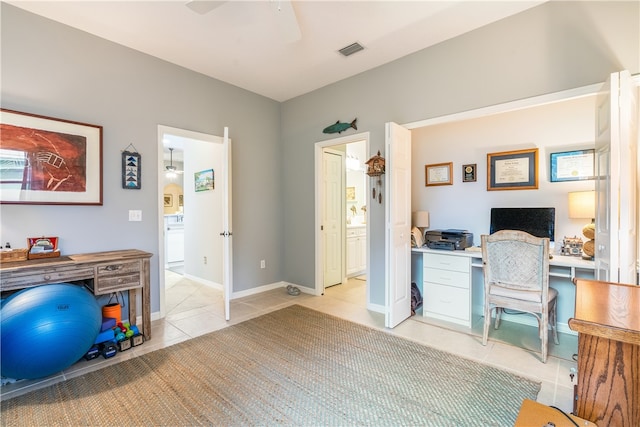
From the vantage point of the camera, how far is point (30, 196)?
97.8 inches

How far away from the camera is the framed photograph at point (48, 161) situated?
2.39 m

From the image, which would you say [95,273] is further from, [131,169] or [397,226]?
[397,226]

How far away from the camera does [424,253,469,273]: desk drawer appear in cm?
304

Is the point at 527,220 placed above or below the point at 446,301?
above

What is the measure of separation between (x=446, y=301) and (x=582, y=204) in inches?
61.0

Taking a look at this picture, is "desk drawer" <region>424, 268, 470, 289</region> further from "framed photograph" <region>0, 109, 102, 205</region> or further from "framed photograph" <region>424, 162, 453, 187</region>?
"framed photograph" <region>0, 109, 102, 205</region>

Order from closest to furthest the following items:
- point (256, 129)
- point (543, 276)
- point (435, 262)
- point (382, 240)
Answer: point (543, 276) → point (435, 262) → point (382, 240) → point (256, 129)

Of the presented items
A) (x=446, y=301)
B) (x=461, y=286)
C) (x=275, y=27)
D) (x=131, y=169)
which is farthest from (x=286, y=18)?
(x=446, y=301)

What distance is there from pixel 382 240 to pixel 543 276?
5.14ft

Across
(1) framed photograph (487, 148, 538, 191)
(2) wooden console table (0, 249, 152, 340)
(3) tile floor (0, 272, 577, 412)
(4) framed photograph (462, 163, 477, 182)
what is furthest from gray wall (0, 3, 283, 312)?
(1) framed photograph (487, 148, 538, 191)

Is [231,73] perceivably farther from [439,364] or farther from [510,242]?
[439,364]

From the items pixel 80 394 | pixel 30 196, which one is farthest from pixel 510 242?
pixel 30 196

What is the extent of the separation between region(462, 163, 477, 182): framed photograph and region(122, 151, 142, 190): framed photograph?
370 centimetres

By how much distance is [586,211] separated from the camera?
2662 millimetres
